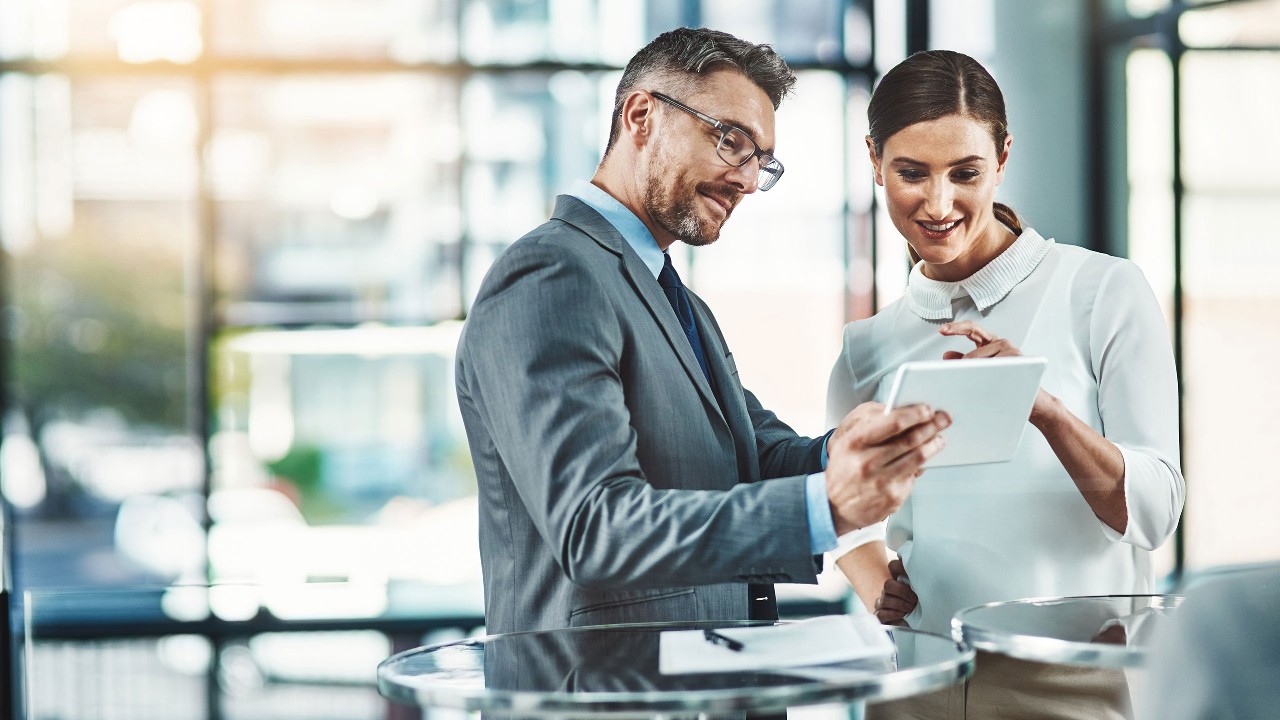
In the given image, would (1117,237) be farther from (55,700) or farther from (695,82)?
(55,700)

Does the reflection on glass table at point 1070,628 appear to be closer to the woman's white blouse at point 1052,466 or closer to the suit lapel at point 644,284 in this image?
the woman's white blouse at point 1052,466

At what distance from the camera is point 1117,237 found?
248 centimetres

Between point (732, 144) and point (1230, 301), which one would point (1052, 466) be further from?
point (1230, 301)

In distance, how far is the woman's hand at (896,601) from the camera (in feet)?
6.91

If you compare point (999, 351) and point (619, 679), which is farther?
point (999, 351)

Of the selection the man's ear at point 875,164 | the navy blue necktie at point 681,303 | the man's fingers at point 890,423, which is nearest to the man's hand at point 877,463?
the man's fingers at point 890,423

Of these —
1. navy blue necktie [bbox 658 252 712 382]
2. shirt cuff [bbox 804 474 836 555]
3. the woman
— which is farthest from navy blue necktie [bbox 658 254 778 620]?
shirt cuff [bbox 804 474 836 555]

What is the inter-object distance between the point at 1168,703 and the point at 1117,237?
152 cm

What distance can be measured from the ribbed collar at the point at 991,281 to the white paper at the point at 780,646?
0.74 m

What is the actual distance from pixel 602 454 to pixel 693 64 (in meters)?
0.73

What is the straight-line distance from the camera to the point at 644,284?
5.88 feet

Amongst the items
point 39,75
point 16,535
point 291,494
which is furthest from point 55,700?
point 39,75

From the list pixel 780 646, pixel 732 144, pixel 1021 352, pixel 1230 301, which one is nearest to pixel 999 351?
pixel 1021 352

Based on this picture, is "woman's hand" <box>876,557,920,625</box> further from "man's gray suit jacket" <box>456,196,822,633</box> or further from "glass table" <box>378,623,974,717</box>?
"glass table" <box>378,623,974,717</box>
